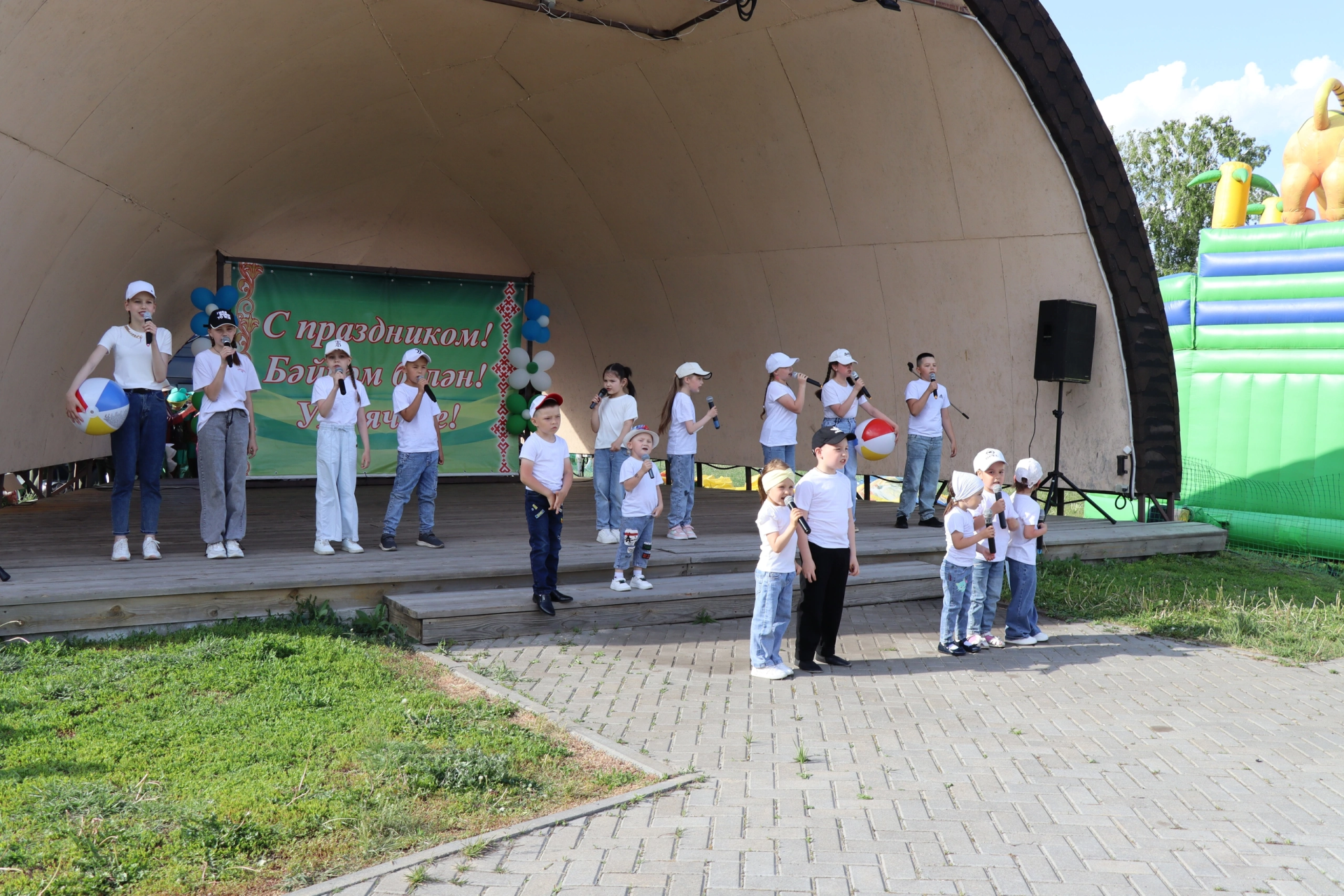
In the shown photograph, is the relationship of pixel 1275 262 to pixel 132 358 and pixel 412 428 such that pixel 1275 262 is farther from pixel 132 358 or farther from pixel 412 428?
pixel 132 358

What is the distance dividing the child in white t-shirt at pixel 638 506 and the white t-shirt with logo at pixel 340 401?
7.00ft

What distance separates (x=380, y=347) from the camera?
14.6m

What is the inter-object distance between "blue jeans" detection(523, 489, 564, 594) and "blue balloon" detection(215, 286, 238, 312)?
786 centimetres

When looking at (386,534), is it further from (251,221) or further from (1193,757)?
(251,221)

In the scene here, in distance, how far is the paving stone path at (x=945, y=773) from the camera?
334cm

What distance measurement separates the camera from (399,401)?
26.1 feet

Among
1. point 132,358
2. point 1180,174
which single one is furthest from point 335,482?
point 1180,174

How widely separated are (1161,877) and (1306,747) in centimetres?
203

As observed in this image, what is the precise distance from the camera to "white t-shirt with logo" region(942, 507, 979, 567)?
652 centimetres

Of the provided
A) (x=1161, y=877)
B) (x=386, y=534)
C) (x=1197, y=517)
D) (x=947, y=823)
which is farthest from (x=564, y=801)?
(x=1197, y=517)

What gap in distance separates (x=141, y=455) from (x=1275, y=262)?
12588mm

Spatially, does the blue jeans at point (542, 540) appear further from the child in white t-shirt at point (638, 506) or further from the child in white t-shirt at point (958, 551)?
the child in white t-shirt at point (958, 551)

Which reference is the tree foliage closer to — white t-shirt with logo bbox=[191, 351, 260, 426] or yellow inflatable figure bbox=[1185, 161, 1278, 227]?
yellow inflatable figure bbox=[1185, 161, 1278, 227]

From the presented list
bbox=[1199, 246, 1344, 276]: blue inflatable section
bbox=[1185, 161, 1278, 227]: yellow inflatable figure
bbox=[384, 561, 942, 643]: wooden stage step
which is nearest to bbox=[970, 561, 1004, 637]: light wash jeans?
bbox=[384, 561, 942, 643]: wooden stage step
